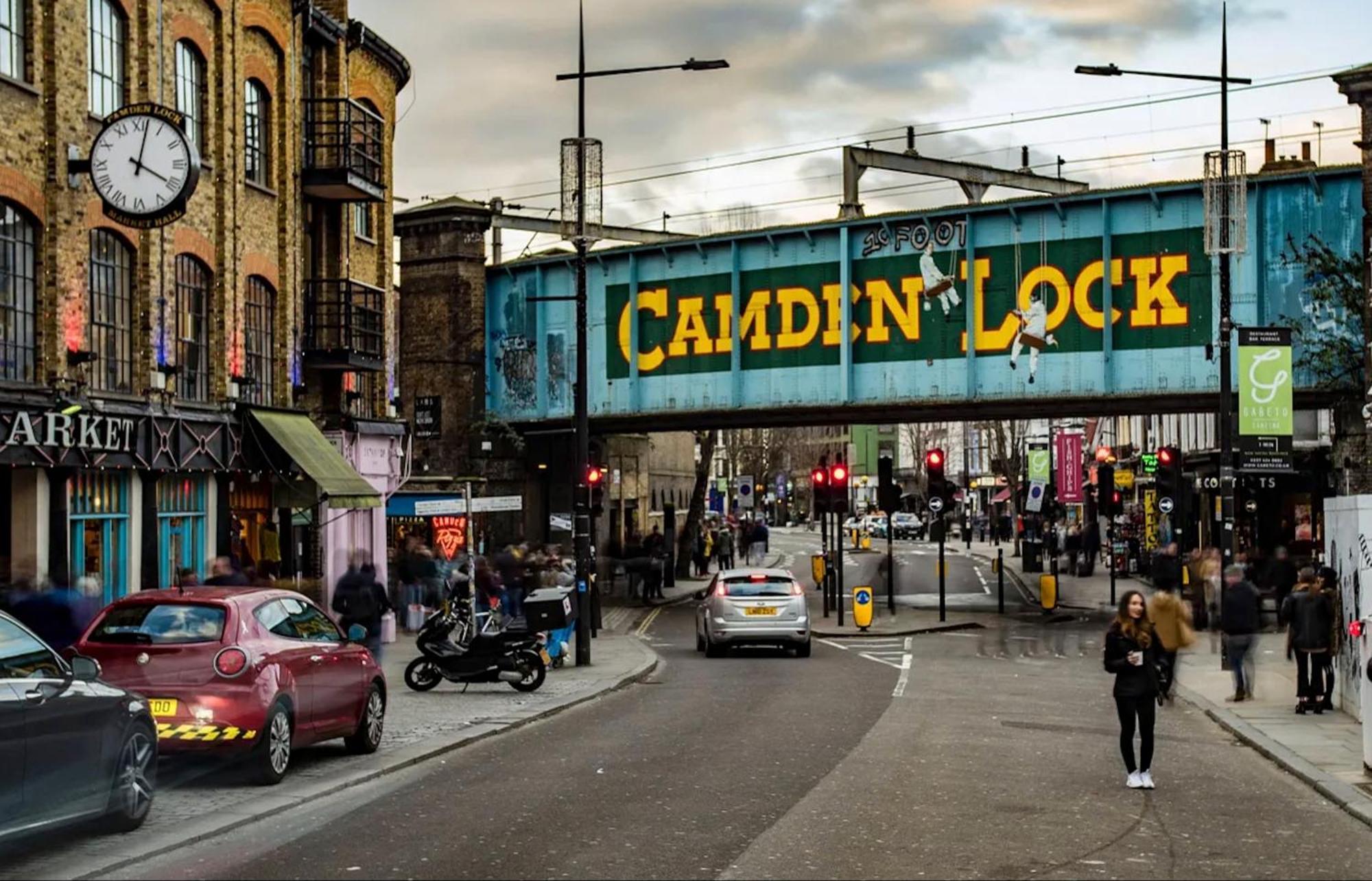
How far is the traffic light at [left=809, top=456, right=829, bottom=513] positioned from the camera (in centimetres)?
3769

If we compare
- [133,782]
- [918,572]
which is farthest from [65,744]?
[918,572]

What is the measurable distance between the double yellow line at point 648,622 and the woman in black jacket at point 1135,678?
22.3 meters

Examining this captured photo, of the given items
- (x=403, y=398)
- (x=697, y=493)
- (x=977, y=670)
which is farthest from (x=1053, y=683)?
(x=697, y=493)

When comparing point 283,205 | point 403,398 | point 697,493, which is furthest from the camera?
point 697,493

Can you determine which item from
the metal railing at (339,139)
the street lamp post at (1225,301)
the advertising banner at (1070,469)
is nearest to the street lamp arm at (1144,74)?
the street lamp post at (1225,301)

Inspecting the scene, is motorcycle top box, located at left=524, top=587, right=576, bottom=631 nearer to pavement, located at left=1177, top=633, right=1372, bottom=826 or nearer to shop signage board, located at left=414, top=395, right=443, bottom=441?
pavement, located at left=1177, top=633, right=1372, bottom=826

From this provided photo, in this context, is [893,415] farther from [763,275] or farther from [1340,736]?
[1340,736]

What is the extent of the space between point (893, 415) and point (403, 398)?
46.8 ft

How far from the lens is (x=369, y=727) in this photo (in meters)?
15.8

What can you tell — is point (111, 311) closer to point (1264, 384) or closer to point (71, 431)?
point (71, 431)

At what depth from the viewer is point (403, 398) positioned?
49.3 meters

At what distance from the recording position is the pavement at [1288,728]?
14170 mm

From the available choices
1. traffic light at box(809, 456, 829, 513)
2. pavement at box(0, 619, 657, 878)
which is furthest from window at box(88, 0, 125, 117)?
traffic light at box(809, 456, 829, 513)

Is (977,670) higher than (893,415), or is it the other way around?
(893,415)
